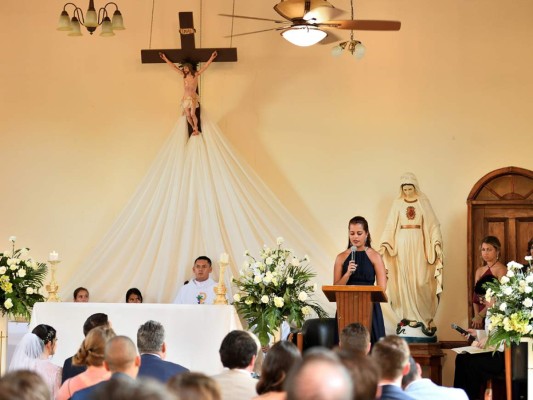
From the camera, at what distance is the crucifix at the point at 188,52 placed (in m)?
10.4

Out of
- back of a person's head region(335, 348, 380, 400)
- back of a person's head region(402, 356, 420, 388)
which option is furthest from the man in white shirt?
back of a person's head region(335, 348, 380, 400)

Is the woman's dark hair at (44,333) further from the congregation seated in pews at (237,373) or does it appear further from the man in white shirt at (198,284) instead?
the man in white shirt at (198,284)

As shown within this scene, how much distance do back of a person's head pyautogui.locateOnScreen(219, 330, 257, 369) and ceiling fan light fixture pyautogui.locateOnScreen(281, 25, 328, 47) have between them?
325cm

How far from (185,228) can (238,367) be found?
5.65 m

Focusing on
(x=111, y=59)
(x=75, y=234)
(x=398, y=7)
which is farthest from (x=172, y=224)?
(x=398, y=7)

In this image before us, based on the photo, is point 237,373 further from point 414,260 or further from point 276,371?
point 414,260

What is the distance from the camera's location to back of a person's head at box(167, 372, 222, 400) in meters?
2.91

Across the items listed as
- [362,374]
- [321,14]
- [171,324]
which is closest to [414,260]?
[171,324]

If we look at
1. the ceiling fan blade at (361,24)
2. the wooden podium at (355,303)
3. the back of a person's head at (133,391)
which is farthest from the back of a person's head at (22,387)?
the ceiling fan blade at (361,24)

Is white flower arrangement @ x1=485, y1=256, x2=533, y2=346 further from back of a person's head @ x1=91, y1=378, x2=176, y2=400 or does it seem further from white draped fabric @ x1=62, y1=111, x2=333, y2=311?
back of a person's head @ x1=91, y1=378, x2=176, y2=400

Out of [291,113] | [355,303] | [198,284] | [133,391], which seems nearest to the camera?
[133,391]

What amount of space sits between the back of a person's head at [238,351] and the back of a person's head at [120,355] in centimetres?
52

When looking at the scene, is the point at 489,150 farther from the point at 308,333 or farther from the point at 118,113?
the point at 118,113

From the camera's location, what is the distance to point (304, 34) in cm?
750
